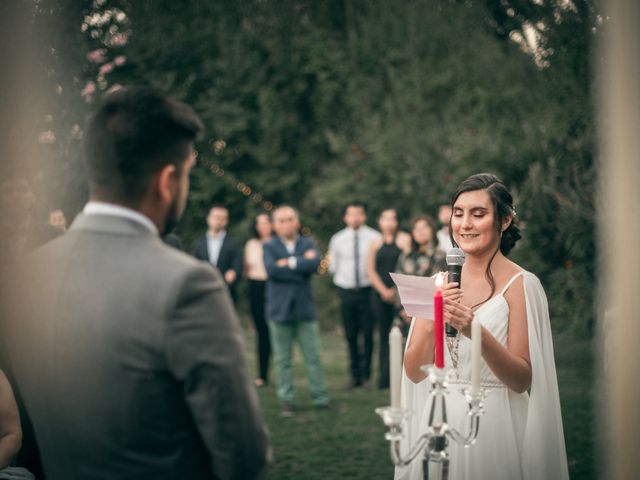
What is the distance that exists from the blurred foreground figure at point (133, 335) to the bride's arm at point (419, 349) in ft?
4.79

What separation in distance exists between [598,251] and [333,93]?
10012mm

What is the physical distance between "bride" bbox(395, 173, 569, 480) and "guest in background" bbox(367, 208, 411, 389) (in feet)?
21.6

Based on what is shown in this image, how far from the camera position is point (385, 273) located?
33.6 feet

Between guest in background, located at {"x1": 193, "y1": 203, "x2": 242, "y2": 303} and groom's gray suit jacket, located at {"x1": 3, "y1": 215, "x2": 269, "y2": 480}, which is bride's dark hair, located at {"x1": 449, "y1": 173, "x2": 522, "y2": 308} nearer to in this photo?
groom's gray suit jacket, located at {"x1": 3, "y1": 215, "x2": 269, "y2": 480}

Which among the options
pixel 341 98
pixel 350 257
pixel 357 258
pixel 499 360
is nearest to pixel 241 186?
pixel 341 98

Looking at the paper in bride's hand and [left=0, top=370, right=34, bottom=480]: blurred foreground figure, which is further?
[left=0, top=370, right=34, bottom=480]: blurred foreground figure

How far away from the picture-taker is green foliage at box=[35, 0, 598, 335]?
15.1 m

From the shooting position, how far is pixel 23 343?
2010 millimetres

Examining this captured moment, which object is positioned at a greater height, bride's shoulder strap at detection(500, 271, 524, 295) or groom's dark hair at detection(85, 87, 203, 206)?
groom's dark hair at detection(85, 87, 203, 206)

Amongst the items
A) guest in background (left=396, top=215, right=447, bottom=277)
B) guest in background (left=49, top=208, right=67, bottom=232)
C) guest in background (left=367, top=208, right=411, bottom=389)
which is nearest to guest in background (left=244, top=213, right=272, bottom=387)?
guest in background (left=367, top=208, right=411, bottom=389)

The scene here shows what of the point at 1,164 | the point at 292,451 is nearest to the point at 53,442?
the point at 1,164

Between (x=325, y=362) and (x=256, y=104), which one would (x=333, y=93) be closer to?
(x=256, y=104)

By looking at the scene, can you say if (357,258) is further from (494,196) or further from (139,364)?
(139,364)

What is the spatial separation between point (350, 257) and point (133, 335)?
8936mm
